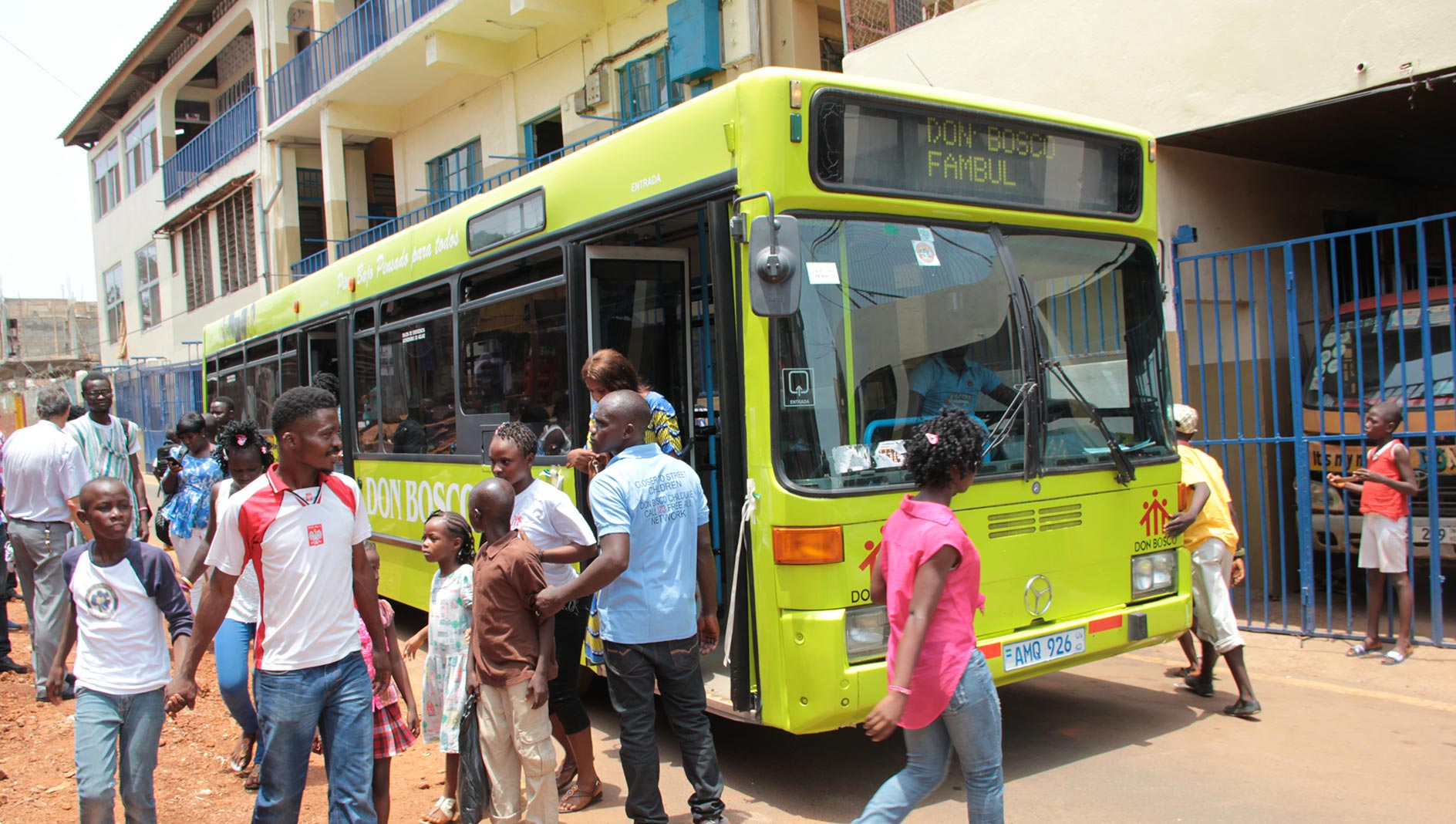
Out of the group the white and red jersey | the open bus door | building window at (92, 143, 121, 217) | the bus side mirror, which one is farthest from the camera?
building window at (92, 143, 121, 217)

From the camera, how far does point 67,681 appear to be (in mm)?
6453

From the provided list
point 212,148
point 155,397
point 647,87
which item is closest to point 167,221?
point 212,148

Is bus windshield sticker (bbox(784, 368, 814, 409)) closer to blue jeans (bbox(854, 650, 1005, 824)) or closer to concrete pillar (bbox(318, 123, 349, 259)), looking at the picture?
blue jeans (bbox(854, 650, 1005, 824))

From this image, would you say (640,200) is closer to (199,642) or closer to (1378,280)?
(199,642)

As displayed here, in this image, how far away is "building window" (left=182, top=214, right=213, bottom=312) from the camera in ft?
84.8

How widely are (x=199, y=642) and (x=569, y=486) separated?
233cm

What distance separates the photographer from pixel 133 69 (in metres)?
27.5

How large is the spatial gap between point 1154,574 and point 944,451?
2.48 m

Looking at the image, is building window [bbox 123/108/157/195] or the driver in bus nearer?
the driver in bus

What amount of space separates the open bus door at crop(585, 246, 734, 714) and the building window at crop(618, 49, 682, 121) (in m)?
7.36

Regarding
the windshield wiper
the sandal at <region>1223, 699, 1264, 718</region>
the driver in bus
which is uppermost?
the driver in bus

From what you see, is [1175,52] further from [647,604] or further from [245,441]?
[245,441]

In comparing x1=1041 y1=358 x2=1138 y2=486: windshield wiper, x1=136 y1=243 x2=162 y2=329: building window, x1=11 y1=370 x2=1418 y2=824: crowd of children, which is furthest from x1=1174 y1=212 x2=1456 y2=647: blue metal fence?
x1=136 y1=243 x2=162 y2=329: building window

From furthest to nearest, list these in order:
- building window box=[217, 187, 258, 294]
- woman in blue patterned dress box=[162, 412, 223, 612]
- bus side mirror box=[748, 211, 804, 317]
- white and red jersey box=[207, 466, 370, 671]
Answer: building window box=[217, 187, 258, 294] < woman in blue patterned dress box=[162, 412, 223, 612] < bus side mirror box=[748, 211, 804, 317] < white and red jersey box=[207, 466, 370, 671]
